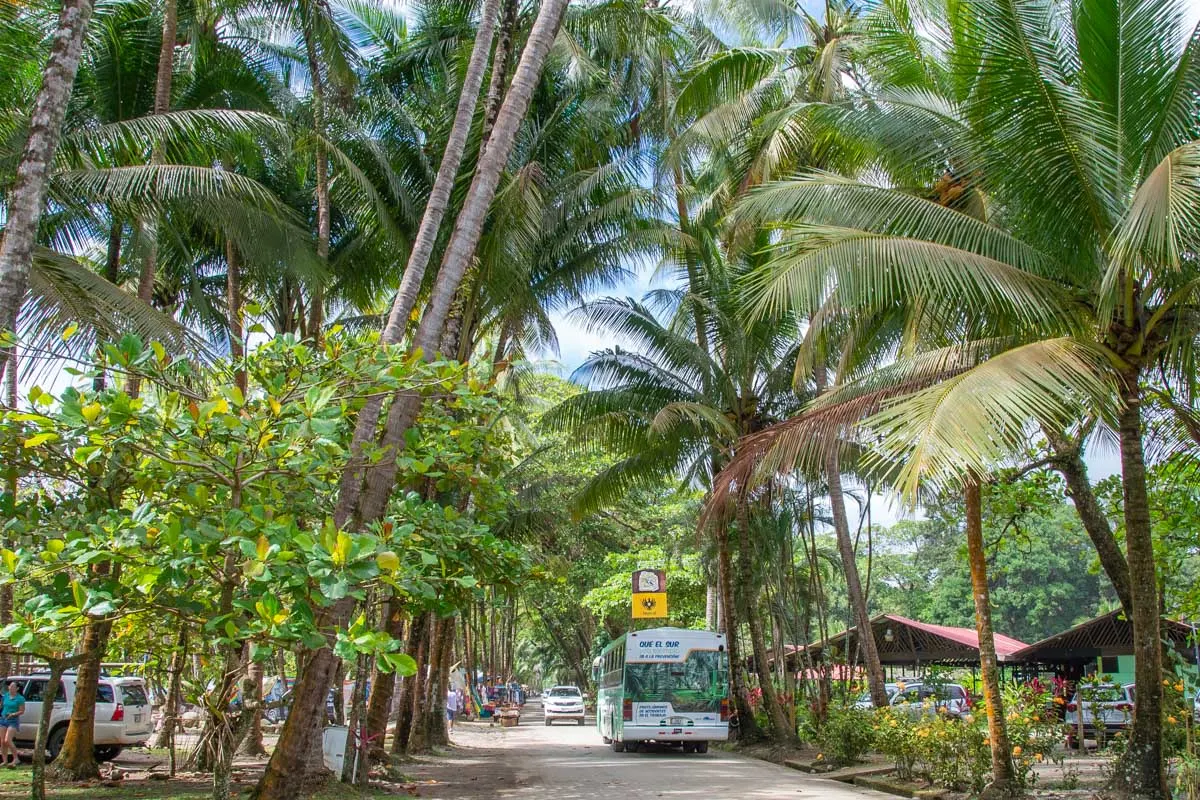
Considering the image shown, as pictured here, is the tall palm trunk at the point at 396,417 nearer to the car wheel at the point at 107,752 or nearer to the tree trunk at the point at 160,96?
the tree trunk at the point at 160,96

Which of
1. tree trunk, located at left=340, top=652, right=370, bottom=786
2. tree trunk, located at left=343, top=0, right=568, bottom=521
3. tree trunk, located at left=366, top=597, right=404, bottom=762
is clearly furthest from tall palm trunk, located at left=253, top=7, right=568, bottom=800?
tree trunk, located at left=366, top=597, right=404, bottom=762

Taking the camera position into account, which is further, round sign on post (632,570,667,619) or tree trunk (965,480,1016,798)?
round sign on post (632,570,667,619)

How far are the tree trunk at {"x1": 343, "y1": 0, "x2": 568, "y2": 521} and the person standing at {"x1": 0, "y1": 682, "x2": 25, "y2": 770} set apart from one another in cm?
1000

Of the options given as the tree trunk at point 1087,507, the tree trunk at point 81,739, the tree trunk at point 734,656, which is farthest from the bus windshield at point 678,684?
the tree trunk at point 81,739

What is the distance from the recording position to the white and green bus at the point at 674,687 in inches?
823

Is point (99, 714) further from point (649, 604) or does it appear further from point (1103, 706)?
point (1103, 706)

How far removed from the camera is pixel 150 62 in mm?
13422

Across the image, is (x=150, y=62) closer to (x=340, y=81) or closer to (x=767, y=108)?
(x=340, y=81)

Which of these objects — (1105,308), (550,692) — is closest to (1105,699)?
(1105,308)

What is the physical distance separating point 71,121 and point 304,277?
138 inches

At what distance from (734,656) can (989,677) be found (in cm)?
1161

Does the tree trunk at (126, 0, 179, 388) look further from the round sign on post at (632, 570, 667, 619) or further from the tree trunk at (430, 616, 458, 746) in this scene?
the round sign on post at (632, 570, 667, 619)

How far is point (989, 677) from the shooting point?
1091 centimetres

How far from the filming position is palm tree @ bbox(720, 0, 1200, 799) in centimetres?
874
